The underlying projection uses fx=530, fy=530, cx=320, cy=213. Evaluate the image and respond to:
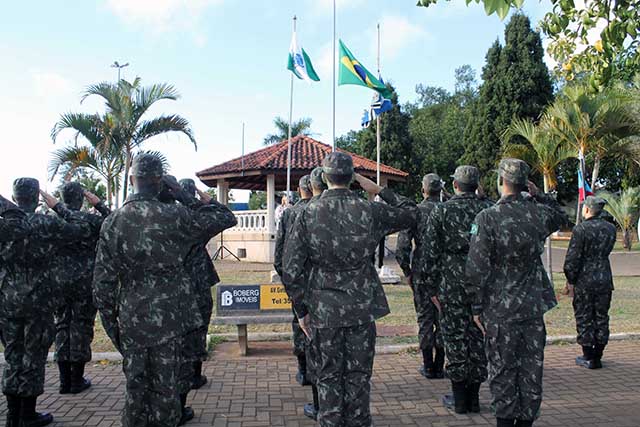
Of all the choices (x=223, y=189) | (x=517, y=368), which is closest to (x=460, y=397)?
(x=517, y=368)

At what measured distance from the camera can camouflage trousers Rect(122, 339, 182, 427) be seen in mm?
3504

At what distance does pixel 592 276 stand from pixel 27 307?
5.69 m

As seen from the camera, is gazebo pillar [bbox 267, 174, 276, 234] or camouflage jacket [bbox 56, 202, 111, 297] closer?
camouflage jacket [bbox 56, 202, 111, 297]

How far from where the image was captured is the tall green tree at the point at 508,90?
30.6m

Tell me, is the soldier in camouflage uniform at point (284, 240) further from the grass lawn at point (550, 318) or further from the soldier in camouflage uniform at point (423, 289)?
the grass lawn at point (550, 318)

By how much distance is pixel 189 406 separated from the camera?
4809mm

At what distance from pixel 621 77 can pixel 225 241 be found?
17.9m

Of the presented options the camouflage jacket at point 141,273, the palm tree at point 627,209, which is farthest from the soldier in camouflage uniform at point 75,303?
the palm tree at point 627,209

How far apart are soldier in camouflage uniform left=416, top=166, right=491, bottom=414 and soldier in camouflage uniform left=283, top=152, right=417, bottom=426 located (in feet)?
3.94

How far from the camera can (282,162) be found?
19078 mm

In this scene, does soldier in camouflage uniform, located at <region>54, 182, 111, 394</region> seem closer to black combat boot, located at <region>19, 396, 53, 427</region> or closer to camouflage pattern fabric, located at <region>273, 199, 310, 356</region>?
black combat boot, located at <region>19, 396, 53, 427</region>

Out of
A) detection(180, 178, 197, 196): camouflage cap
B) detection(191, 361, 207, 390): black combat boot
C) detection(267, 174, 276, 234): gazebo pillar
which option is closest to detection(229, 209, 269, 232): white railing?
detection(267, 174, 276, 234): gazebo pillar

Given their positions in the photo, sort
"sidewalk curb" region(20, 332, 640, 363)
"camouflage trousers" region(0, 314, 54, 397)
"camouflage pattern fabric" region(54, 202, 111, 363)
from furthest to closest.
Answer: "sidewalk curb" region(20, 332, 640, 363) < "camouflage pattern fabric" region(54, 202, 111, 363) < "camouflage trousers" region(0, 314, 54, 397)

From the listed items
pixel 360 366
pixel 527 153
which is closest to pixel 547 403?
pixel 360 366
